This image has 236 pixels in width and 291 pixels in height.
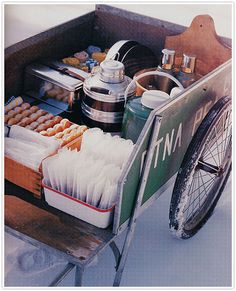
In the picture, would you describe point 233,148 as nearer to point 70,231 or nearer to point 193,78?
point 193,78

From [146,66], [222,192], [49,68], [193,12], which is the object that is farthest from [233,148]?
[193,12]

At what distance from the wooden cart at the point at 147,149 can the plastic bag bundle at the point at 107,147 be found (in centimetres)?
Answer: 12

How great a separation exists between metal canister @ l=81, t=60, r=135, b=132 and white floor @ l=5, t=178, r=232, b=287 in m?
0.58

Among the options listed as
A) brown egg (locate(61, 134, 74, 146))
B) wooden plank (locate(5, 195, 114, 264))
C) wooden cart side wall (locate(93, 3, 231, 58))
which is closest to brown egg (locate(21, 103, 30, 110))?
brown egg (locate(61, 134, 74, 146))

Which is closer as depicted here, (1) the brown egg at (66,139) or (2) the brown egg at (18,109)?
(1) the brown egg at (66,139)

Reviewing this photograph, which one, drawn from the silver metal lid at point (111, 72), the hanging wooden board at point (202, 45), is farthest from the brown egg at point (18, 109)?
the hanging wooden board at point (202, 45)

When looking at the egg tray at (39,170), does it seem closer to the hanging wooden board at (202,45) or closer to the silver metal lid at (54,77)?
the silver metal lid at (54,77)

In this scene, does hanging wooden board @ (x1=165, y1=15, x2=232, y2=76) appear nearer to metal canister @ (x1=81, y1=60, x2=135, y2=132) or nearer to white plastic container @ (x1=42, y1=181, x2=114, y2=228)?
metal canister @ (x1=81, y1=60, x2=135, y2=132)

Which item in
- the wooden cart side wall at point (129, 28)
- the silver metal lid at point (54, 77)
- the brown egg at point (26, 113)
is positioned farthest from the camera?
the wooden cart side wall at point (129, 28)

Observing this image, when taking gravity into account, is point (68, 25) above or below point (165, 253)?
above

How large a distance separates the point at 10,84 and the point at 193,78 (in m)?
0.94

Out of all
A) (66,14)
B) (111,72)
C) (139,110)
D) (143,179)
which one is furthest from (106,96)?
(66,14)

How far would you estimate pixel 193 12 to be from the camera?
18.0 feet

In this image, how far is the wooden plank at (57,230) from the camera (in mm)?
1611
